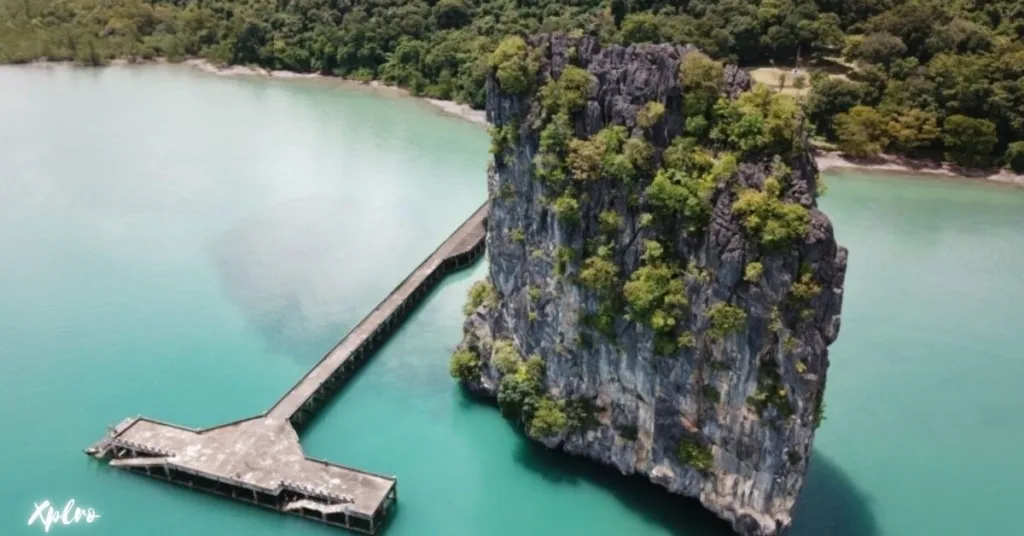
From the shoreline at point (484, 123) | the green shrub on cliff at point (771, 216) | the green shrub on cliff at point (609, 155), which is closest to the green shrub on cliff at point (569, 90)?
the green shrub on cliff at point (609, 155)

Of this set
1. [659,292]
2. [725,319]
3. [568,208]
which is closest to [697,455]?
[725,319]

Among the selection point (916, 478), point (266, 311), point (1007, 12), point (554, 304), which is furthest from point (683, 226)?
point (1007, 12)

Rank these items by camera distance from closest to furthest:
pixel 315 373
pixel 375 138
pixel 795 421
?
pixel 795 421, pixel 315 373, pixel 375 138

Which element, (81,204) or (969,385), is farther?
(81,204)

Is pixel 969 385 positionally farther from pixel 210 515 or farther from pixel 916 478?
pixel 210 515

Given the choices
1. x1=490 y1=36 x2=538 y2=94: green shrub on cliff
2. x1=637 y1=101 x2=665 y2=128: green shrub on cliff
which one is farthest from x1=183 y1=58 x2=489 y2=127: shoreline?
x1=637 y1=101 x2=665 y2=128: green shrub on cliff

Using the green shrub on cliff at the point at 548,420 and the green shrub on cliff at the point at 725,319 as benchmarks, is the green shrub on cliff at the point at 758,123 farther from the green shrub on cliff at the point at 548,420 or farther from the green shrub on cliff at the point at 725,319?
the green shrub on cliff at the point at 548,420

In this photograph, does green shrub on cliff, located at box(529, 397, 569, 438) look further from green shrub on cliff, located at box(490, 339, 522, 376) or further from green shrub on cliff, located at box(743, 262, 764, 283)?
green shrub on cliff, located at box(743, 262, 764, 283)
